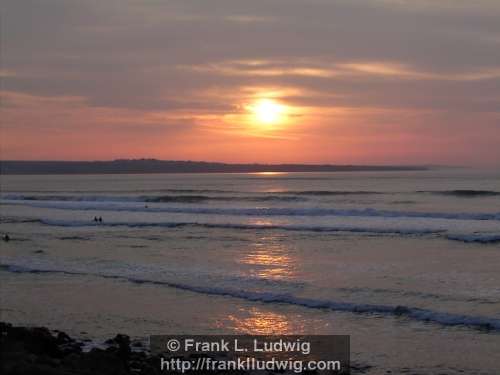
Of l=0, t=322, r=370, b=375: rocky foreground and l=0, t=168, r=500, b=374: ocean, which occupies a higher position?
l=0, t=168, r=500, b=374: ocean

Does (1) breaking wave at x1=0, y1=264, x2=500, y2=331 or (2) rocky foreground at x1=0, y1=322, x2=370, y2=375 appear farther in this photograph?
(1) breaking wave at x1=0, y1=264, x2=500, y2=331

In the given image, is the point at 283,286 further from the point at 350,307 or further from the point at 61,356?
the point at 61,356

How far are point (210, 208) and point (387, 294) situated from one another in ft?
111

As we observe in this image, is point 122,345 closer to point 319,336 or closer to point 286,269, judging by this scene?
point 319,336

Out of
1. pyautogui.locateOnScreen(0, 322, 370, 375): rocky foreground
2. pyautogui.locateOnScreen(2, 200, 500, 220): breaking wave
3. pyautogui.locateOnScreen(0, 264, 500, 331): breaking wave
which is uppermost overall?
pyautogui.locateOnScreen(2, 200, 500, 220): breaking wave

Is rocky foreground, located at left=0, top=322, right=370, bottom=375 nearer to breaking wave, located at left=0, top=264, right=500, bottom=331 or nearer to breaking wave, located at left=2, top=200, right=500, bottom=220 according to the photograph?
breaking wave, located at left=0, top=264, right=500, bottom=331

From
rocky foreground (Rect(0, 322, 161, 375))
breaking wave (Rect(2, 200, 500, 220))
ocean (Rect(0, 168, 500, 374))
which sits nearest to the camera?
rocky foreground (Rect(0, 322, 161, 375))

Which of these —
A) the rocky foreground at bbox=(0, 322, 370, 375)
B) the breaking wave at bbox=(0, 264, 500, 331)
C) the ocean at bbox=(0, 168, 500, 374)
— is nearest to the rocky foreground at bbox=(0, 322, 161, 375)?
the rocky foreground at bbox=(0, 322, 370, 375)

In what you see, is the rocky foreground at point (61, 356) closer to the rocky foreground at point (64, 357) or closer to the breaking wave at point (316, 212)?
the rocky foreground at point (64, 357)

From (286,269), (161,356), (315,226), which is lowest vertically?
(161,356)

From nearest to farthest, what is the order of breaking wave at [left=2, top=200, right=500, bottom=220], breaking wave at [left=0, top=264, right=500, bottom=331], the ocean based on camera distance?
the ocean, breaking wave at [left=0, top=264, right=500, bottom=331], breaking wave at [left=2, top=200, right=500, bottom=220]

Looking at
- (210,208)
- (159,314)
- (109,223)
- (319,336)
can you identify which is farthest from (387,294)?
(210,208)

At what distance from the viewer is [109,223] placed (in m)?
36.1

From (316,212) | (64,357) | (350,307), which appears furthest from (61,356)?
(316,212)
